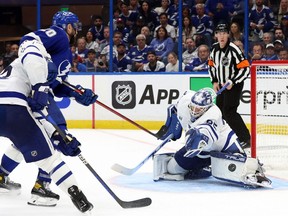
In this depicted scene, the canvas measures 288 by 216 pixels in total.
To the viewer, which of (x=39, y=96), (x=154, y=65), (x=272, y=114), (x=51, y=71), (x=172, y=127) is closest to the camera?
(x=39, y=96)

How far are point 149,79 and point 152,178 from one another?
3817 mm

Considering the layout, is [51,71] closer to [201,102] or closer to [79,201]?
[79,201]

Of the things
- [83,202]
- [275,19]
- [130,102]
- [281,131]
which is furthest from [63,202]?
[275,19]

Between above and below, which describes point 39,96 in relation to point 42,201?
above

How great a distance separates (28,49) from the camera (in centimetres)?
361

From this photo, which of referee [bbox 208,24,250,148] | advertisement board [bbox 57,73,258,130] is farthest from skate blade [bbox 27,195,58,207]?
advertisement board [bbox 57,73,258,130]

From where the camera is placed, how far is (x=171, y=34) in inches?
357

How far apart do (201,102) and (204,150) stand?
0.35m

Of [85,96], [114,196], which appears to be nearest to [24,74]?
[85,96]

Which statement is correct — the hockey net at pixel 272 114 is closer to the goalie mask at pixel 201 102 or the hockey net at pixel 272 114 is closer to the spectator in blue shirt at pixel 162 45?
the goalie mask at pixel 201 102

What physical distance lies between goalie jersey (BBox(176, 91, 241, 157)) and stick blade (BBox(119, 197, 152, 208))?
A: 2.22 ft

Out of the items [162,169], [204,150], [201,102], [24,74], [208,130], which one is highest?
[24,74]

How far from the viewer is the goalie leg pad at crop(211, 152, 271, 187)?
443 cm

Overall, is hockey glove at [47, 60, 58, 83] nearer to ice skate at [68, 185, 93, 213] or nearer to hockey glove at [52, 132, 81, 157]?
hockey glove at [52, 132, 81, 157]
